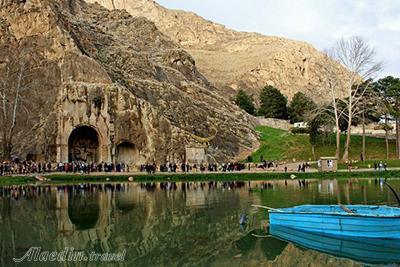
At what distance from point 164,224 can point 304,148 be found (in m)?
58.0

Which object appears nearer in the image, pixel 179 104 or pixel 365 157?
pixel 365 157

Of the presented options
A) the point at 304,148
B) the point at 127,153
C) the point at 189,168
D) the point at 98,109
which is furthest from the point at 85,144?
the point at 304,148

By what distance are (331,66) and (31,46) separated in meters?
41.2

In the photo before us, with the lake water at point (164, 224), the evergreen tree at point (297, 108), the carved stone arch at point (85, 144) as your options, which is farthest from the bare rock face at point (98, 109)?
the evergreen tree at point (297, 108)

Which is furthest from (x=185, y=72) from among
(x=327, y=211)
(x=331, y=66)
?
(x=327, y=211)

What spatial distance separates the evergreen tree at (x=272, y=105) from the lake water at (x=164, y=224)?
7473 cm

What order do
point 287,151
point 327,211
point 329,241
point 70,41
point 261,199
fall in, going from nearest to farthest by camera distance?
1. point 329,241
2. point 327,211
3. point 261,199
4. point 70,41
5. point 287,151

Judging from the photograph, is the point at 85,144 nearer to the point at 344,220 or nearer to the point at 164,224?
the point at 164,224

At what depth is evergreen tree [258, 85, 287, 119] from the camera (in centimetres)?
11875

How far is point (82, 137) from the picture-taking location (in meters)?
70.7

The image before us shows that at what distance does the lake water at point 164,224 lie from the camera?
1903cm

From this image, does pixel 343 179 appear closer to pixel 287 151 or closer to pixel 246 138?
pixel 287 151

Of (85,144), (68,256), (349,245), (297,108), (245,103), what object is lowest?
(349,245)

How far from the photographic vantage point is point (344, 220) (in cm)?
2264
